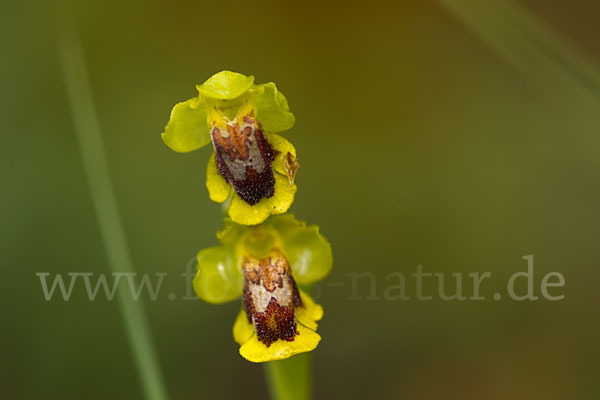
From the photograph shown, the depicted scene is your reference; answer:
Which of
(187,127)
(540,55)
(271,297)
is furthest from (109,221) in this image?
(540,55)

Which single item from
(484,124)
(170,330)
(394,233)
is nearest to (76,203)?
(170,330)

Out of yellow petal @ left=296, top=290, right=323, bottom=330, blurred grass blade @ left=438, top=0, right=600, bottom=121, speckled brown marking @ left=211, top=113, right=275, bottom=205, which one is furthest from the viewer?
blurred grass blade @ left=438, top=0, right=600, bottom=121

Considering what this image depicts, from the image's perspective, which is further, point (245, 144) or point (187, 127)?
point (187, 127)

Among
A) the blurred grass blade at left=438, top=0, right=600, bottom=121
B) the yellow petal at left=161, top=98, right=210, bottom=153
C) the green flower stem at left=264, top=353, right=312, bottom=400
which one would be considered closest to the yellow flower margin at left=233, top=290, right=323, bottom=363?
the green flower stem at left=264, top=353, right=312, bottom=400

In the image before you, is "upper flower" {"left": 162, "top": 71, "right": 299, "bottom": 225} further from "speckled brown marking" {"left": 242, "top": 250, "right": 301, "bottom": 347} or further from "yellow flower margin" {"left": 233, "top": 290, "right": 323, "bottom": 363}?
"yellow flower margin" {"left": 233, "top": 290, "right": 323, "bottom": 363}

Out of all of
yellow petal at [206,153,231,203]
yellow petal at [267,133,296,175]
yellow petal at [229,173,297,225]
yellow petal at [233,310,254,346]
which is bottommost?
yellow petal at [233,310,254,346]

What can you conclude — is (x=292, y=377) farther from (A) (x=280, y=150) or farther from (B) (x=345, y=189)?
(B) (x=345, y=189)

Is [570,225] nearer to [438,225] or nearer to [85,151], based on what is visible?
[438,225]

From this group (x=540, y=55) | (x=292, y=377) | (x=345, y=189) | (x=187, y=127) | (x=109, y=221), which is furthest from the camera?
(x=345, y=189)
